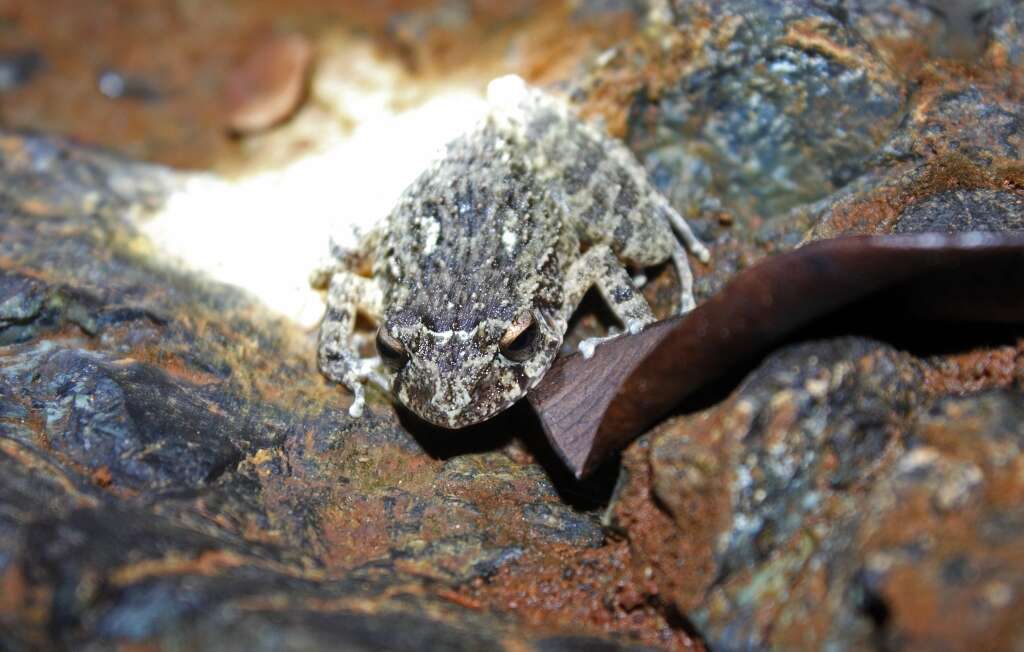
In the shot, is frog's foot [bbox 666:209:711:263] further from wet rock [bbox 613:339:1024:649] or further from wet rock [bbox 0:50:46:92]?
wet rock [bbox 0:50:46:92]

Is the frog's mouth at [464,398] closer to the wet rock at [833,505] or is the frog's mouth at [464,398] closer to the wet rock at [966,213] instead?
the wet rock at [833,505]

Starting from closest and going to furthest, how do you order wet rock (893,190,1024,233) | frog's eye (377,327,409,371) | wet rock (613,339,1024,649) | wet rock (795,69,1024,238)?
wet rock (613,339,1024,649), wet rock (893,190,1024,233), wet rock (795,69,1024,238), frog's eye (377,327,409,371)

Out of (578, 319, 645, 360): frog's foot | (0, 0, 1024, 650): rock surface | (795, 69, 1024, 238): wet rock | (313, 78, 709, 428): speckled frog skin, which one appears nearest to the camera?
(0, 0, 1024, 650): rock surface

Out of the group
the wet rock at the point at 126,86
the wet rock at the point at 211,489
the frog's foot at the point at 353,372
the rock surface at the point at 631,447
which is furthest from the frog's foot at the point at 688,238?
the wet rock at the point at 126,86

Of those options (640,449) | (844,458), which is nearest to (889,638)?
(844,458)

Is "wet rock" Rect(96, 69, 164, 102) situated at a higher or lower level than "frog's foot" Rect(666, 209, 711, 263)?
higher

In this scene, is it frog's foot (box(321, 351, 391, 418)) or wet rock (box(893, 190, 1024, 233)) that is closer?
wet rock (box(893, 190, 1024, 233))

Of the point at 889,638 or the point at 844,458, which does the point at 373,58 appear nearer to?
the point at 844,458

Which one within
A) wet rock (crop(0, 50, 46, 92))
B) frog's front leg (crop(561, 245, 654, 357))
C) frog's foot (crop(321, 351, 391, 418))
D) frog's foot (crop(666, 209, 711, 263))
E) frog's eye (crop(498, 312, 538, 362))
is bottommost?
frog's foot (crop(666, 209, 711, 263))

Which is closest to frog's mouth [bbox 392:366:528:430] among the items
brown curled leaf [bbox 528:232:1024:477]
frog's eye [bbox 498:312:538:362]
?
frog's eye [bbox 498:312:538:362]
